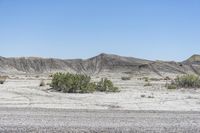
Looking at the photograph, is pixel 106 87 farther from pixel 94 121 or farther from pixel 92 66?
pixel 92 66

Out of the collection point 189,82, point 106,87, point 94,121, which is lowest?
point 94,121

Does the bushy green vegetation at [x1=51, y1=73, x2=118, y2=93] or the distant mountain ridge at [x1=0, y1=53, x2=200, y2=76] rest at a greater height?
the distant mountain ridge at [x1=0, y1=53, x2=200, y2=76]

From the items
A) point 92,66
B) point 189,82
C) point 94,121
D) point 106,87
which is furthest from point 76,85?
point 92,66

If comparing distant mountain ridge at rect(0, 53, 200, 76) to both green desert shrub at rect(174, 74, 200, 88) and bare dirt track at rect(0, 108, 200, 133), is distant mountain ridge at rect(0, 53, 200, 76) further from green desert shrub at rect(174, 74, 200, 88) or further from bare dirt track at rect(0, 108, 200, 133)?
bare dirt track at rect(0, 108, 200, 133)

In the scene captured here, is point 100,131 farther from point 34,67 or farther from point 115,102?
point 34,67

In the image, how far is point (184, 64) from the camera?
411 ft

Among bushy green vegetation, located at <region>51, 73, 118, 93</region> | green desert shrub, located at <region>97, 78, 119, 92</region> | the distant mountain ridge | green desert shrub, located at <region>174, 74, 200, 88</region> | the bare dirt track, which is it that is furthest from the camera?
the distant mountain ridge

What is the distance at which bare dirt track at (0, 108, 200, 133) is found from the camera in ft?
47.8

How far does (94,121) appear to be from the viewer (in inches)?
648

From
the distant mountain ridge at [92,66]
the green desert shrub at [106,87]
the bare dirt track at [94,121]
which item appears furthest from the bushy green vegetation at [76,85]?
the distant mountain ridge at [92,66]

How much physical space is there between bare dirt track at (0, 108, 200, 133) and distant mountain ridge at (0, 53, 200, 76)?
3725 inches

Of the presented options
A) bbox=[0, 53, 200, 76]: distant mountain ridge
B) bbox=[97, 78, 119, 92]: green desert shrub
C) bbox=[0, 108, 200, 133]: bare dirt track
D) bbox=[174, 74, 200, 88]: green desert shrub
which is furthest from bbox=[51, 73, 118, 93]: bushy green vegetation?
bbox=[0, 53, 200, 76]: distant mountain ridge

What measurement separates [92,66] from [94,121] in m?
107

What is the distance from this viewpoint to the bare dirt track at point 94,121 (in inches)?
573
